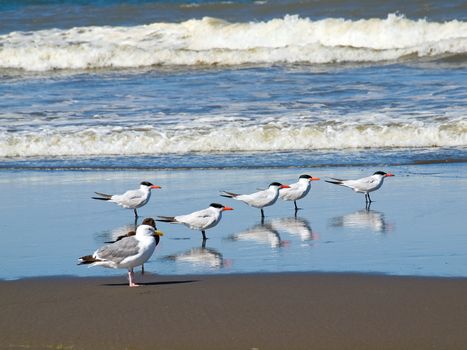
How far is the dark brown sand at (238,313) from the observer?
5.98m

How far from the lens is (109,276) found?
7.80m

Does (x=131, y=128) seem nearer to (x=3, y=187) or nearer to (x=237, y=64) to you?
(x=3, y=187)

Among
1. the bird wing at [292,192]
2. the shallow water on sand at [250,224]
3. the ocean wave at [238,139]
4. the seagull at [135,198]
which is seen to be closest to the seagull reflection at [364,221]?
the shallow water on sand at [250,224]

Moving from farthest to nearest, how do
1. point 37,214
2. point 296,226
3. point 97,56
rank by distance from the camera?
point 97,56 < point 37,214 < point 296,226

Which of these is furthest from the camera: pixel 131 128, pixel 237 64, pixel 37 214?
pixel 237 64

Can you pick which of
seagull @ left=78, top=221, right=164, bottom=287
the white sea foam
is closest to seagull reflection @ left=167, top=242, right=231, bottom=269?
seagull @ left=78, top=221, right=164, bottom=287

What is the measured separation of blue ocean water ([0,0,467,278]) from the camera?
28.9 feet

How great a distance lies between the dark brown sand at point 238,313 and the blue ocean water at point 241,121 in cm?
45

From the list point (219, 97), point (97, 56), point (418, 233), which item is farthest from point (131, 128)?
point (97, 56)

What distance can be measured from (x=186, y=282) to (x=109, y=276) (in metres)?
0.72

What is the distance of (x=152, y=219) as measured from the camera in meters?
7.88

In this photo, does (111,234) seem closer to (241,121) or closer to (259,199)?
(259,199)

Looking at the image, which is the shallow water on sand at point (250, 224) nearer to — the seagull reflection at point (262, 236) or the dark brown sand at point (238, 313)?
the seagull reflection at point (262, 236)

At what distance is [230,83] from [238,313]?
14.8 meters
